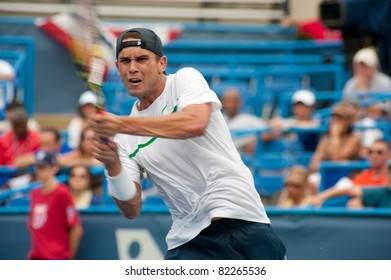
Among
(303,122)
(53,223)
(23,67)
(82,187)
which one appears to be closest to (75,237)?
(53,223)

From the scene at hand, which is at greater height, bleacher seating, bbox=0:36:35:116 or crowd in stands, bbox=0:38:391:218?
bleacher seating, bbox=0:36:35:116

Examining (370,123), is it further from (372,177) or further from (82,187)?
(82,187)

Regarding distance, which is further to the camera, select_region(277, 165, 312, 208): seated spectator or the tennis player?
select_region(277, 165, 312, 208): seated spectator

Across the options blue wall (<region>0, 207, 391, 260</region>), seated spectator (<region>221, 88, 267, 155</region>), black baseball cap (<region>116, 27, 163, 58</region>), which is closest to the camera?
black baseball cap (<region>116, 27, 163, 58</region>)

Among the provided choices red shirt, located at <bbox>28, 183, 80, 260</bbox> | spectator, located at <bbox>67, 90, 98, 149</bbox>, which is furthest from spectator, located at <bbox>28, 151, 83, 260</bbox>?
spectator, located at <bbox>67, 90, 98, 149</bbox>

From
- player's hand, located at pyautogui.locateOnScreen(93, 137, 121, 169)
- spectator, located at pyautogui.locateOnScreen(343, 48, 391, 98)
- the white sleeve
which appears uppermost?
the white sleeve

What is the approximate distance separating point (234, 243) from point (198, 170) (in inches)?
16.8

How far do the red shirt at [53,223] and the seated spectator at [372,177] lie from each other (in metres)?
2.11

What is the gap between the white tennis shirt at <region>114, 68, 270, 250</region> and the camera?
541 centimetres

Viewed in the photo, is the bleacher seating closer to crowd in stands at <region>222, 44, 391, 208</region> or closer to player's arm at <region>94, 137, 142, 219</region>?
crowd in stands at <region>222, 44, 391, 208</region>

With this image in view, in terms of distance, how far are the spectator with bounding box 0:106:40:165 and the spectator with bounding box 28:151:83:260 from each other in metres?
1.75

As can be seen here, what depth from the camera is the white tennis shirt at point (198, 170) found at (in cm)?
541
